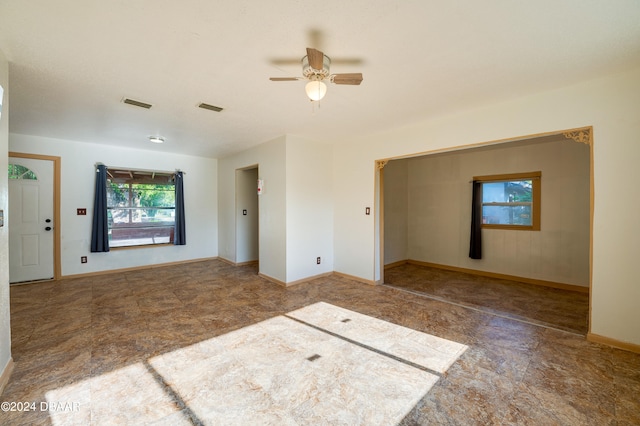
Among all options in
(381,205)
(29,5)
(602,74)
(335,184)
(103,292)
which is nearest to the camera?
(29,5)

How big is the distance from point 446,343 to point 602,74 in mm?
2966

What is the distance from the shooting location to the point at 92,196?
5188 millimetres

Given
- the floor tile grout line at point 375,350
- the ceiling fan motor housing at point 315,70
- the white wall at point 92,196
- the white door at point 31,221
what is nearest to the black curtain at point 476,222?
the floor tile grout line at point 375,350

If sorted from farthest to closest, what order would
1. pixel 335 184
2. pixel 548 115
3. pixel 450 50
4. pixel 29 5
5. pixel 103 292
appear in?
pixel 335 184 → pixel 103 292 → pixel 548 115 → pixel 450 50 → pixel 29 5

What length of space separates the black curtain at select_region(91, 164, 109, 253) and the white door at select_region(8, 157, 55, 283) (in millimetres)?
613

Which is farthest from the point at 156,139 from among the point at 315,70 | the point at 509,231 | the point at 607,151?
the point at 509,231

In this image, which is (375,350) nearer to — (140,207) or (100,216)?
(100,216)

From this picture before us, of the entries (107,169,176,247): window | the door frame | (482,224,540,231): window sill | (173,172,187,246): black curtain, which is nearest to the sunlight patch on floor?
(482,224,540,231): window sill

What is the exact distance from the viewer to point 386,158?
4453 mm

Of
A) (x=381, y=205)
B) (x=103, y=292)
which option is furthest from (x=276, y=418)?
(x=103, y=292)

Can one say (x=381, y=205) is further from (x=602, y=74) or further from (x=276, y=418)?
(x=276, y=418)

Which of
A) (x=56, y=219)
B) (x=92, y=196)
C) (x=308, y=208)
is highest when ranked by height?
(x=92, y=196)

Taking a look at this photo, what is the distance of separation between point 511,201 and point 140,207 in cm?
764

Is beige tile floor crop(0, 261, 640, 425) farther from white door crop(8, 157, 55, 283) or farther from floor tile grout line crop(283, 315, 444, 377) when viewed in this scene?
white door crop(8, 157, 55, 283)
